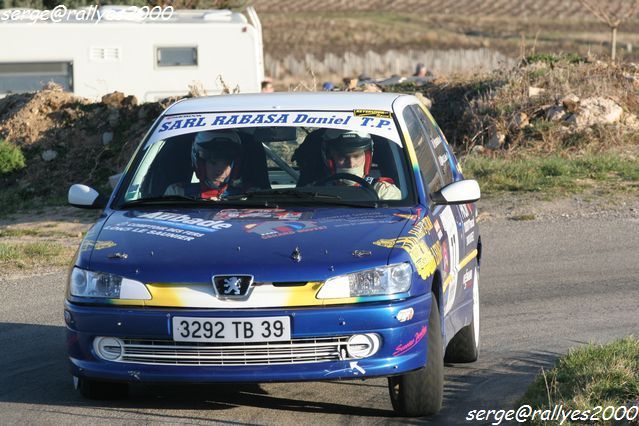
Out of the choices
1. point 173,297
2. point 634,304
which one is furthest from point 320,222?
point 634,304

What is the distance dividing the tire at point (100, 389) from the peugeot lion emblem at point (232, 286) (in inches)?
40.7

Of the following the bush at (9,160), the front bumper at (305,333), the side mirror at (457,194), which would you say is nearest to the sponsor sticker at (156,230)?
the front bumper at (305,333)

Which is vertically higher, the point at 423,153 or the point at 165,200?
the point at 423,153

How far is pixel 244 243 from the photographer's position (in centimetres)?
626

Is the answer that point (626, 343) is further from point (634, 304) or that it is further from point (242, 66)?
point (242, 66)

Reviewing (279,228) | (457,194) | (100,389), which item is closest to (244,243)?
(279,228)

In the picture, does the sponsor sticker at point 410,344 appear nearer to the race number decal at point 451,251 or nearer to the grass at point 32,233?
the race number decal at point 451,251

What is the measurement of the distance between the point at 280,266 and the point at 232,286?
0.78ft

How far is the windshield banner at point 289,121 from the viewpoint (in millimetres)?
7398

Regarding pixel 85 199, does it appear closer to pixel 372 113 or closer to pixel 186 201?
pixel 186 201

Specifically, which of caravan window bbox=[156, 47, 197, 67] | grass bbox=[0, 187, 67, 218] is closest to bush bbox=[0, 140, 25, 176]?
grass bbox=[0, 187, 67, 218]

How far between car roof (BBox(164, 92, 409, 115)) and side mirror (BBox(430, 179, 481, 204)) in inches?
28.6

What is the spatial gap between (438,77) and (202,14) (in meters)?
4.07

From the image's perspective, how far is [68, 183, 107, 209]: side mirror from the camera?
7.36 metres
